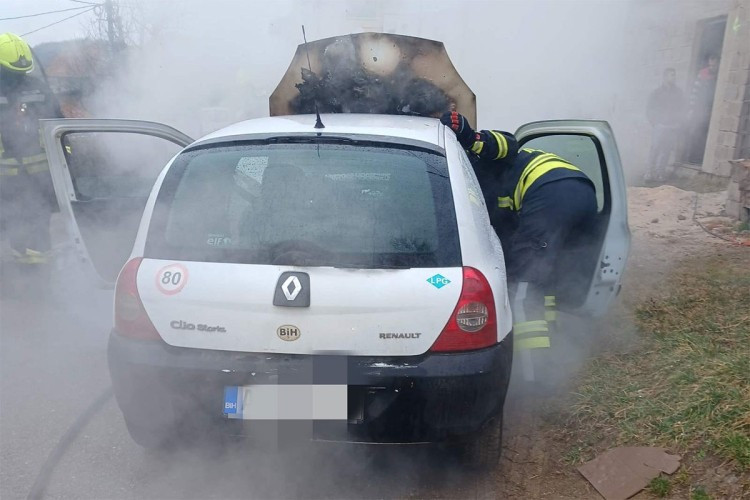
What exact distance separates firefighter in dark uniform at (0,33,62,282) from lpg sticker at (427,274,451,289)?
4.10 metres

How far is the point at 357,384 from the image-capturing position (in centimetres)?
247

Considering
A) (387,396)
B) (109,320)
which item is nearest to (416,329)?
(387,396)

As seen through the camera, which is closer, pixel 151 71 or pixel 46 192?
pixel 46 192

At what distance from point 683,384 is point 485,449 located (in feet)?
3.47

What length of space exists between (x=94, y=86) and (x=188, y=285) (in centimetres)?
569

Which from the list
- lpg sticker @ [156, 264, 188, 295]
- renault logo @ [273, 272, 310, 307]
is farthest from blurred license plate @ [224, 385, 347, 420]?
lpg sticker @ [156, 264, 188, 295]

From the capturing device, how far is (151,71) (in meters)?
7.15

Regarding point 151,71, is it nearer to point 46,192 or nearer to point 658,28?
point 46,192

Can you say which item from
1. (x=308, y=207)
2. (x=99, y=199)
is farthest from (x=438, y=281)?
(x=99, y=199)

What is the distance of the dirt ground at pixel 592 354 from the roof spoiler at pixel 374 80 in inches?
78.1

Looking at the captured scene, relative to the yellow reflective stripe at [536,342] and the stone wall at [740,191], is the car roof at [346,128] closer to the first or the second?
the yellow reflective stripe at [536,342]

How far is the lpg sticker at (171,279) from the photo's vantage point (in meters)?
2.57

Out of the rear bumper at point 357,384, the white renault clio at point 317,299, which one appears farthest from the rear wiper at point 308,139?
the rear bumper at point 357,384

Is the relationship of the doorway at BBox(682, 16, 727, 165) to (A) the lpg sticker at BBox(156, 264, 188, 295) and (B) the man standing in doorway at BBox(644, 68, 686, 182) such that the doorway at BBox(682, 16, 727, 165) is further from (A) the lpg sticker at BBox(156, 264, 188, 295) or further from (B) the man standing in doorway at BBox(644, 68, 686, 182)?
(A) the lpg sticker at BBox(156, 264, 188, 295)
